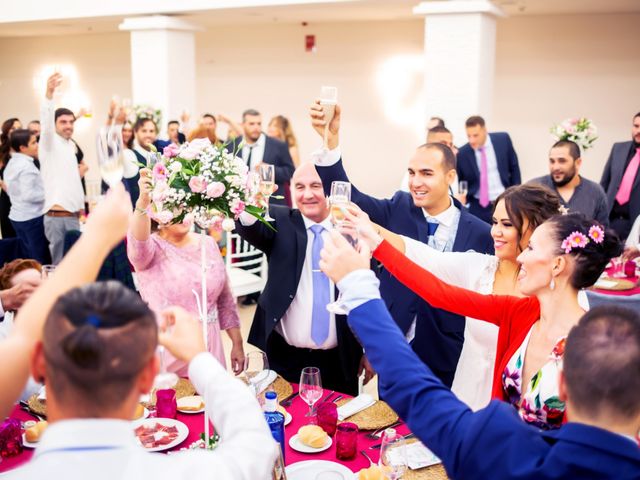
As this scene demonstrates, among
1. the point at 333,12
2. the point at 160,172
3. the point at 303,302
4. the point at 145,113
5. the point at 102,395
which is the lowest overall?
the point at 303,302

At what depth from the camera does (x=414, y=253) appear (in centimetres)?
258

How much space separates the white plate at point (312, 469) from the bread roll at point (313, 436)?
0.10m

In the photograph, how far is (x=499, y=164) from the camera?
6.89 meters

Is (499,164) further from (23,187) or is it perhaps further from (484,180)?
(23,187)

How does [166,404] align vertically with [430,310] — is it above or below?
below

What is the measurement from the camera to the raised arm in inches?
45.2

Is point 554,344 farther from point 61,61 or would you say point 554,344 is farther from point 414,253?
point 61,61

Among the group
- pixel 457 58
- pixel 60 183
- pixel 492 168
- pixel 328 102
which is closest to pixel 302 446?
pixel 328 102

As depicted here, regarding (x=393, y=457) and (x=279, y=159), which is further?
(x=279, y=159)

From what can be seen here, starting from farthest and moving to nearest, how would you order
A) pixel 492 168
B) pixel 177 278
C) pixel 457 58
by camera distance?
1. pixel 457 58
2. pixel 492 168
3. pixel 177 278

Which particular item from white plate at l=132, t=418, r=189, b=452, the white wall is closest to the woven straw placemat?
white plate at l=132, t=418, r=189, b=452

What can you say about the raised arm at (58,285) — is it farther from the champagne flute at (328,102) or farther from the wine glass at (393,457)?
the champagne flute at (328,102)

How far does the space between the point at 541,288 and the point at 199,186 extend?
Result: 43.9 inches

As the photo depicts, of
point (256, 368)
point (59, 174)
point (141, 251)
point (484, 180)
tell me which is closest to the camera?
point (256, 368)
